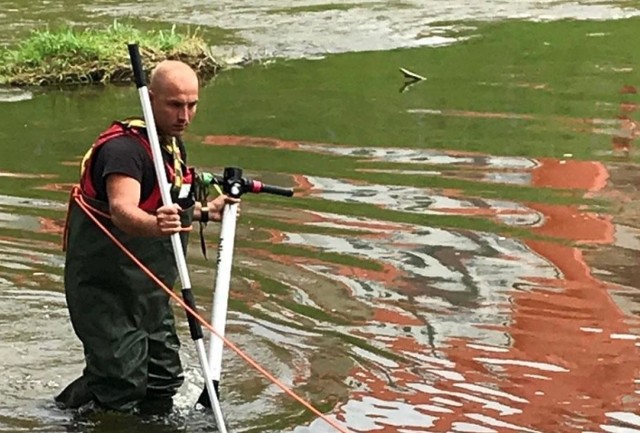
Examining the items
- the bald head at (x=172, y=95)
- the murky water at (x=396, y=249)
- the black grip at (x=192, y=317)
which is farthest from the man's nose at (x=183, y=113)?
the murky water at (x=396, y=249)

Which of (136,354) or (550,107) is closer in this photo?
(136,354)

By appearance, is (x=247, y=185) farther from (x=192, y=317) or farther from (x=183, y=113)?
(x=192, y=317)

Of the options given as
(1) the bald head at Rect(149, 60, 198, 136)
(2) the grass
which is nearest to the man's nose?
(1) the bald head at Rect(149, 60, 198, 136)

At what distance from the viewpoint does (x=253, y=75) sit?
17.8 m

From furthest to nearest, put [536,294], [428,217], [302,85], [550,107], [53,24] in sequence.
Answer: [53,24], [302,85], [550,107], [428,217], [536,294]

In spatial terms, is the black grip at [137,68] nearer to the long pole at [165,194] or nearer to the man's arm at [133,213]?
the long pole at [165,194]

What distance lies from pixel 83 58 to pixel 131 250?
38.2ft

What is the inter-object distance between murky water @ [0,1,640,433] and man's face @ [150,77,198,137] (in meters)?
1.43

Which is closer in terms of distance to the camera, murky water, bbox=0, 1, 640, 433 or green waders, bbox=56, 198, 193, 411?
green waders, bbox=56, 198, 193, 411

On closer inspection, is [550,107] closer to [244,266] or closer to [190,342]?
[244,266]

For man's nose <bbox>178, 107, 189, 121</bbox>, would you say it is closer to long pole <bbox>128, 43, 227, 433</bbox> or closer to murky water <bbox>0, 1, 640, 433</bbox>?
long pole <bbox>128, 43, 227, 433</bbox>

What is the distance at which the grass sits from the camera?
17141 mm

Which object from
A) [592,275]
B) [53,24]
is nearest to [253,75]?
[53,24]

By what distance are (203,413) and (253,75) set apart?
37.7 ft
